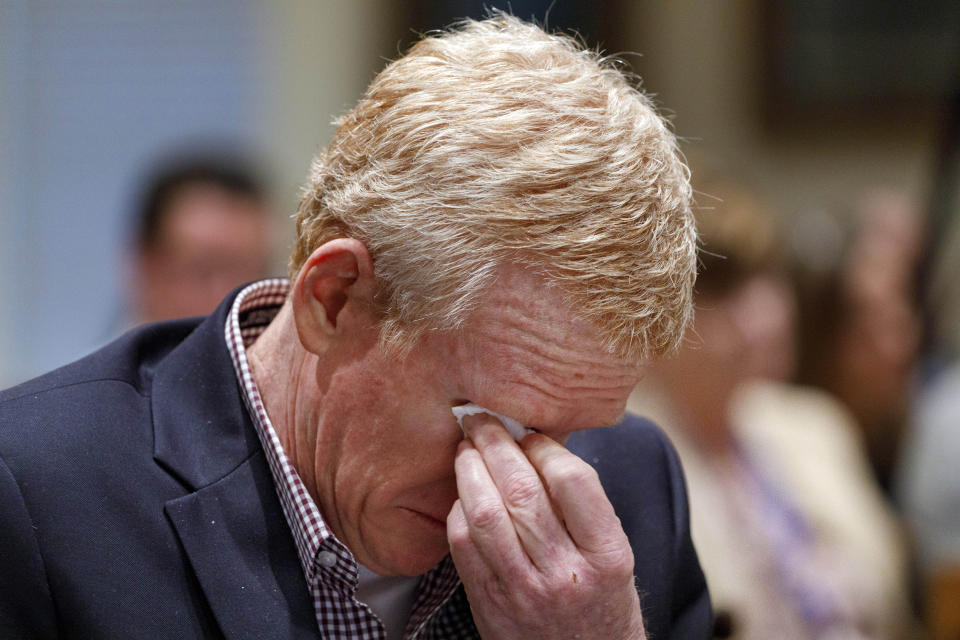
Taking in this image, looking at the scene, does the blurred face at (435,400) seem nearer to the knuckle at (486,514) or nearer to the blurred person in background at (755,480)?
the knuckle at (486,514)

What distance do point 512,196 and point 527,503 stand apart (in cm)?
41

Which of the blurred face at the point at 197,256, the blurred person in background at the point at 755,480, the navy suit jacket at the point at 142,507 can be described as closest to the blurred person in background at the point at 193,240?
the blurred face at the point at 197,256

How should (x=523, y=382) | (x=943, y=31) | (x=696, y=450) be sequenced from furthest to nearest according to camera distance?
(x=943, y=31)
(x=696, y=450)
(x=523, y=382)

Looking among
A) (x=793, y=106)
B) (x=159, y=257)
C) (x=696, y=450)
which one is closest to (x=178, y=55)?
(x=159, y=257)

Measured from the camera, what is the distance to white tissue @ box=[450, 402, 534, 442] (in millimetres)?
1526

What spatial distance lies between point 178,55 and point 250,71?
0.38m

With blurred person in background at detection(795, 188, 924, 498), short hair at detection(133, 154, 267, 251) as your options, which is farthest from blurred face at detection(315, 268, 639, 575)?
blurred person in background at detection(795, 188, 924, 498)

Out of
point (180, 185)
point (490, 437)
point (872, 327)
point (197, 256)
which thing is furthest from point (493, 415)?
point (872, 327)

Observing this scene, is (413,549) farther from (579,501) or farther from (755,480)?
(755,480)

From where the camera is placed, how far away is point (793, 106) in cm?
606

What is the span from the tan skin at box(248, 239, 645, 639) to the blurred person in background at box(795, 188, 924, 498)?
3333 mm

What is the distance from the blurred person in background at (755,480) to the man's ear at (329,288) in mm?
1390

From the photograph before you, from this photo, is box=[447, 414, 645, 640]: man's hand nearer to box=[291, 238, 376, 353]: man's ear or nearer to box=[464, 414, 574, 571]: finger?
box=[464, 414, 574, 571]: finger

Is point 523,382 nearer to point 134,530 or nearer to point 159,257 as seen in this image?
point 134,530
